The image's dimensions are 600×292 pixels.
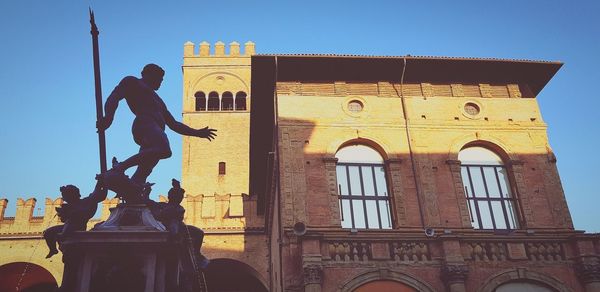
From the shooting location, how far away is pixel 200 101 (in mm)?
38000

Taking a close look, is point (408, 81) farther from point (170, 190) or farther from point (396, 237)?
point (170, 190)

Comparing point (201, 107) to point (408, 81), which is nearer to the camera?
point (408, 81)

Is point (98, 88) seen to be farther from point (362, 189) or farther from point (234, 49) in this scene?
point (234, 49)

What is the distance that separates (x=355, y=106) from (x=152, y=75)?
10.3m

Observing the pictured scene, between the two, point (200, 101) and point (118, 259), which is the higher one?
point (200, 101)

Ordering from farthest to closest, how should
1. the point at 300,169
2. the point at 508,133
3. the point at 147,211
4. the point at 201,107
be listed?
the point at 201,107
the point at 508,133
the point at 300,169
the point at 147,211

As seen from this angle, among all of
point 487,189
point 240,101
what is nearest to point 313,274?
point 487,189

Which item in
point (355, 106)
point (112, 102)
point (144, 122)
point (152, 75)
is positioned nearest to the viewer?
point (112, 102)

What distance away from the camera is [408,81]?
16984 mm

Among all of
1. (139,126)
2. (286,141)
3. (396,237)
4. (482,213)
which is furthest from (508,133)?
(139,126)

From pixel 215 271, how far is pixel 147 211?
20897 mm

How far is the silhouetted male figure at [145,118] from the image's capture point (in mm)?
6145

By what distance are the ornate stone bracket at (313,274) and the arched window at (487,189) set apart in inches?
183

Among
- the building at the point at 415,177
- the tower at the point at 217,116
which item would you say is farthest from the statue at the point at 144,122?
the tower at the point at 217,116
